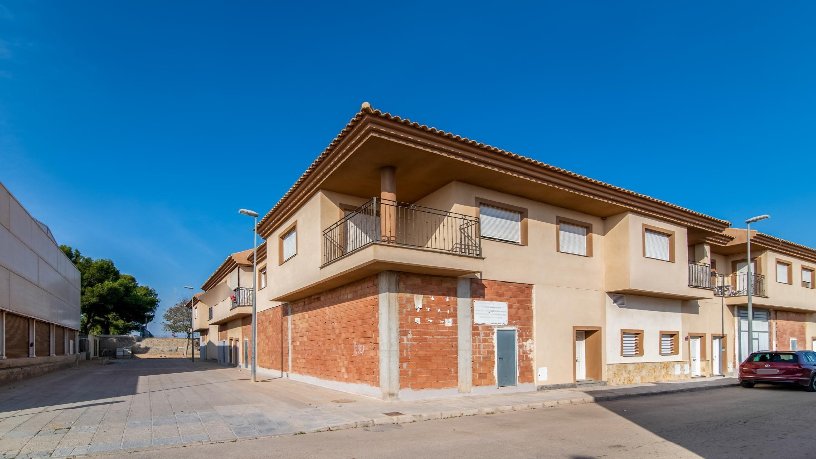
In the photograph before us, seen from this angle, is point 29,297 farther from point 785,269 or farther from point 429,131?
point 785,269

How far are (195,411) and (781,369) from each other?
18678 mm

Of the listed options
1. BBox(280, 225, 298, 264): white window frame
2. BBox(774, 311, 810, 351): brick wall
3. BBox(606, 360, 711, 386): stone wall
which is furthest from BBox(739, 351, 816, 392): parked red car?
BBox(280, 225, 298, 264): white window frame

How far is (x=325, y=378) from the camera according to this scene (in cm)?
1714

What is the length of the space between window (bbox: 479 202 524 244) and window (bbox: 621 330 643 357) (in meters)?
6.23

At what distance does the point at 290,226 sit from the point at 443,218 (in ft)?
23.0

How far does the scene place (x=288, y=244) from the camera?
20578 millimetres

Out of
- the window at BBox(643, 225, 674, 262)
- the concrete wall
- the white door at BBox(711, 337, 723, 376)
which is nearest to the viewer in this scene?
the window at BBox(643, 225, 674, 262)

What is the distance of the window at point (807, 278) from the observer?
94.3 feet

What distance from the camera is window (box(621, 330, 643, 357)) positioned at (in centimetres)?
1900

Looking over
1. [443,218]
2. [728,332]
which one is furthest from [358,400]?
[728,332]

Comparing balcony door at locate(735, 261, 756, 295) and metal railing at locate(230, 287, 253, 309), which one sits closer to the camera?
balcony door at locate(735, 261, 756, 295)

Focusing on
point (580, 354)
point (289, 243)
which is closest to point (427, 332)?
point (580, 354)

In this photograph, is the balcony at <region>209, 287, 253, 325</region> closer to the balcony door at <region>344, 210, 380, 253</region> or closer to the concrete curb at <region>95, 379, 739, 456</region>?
the balcony door at <region>344, 210, 380, 253</region>

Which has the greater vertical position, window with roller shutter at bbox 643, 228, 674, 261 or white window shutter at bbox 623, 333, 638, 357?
window with roller shutter at bbox 643, 228, 674, 261
